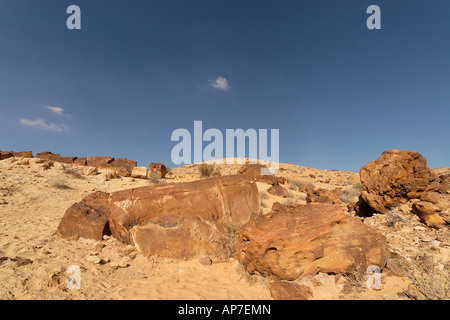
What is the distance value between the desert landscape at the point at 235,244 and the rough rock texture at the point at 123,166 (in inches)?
356

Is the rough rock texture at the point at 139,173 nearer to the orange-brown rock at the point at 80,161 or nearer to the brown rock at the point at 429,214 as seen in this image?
the orange-brown rock at the point at 80,161

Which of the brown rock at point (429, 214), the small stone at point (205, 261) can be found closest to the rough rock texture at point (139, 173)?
the small stone at point (205, 261)

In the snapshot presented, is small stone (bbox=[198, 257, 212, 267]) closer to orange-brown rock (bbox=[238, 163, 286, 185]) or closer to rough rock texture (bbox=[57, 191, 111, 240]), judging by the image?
rough rock texture (bbox=[57, 191, 111, 240])

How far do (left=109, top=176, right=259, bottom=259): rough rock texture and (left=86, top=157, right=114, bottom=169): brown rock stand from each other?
45.6 ft

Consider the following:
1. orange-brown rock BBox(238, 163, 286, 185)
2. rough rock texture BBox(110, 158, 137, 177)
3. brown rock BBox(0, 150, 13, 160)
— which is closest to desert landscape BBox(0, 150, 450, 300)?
orange-brown rock BBox(238, 163, 286, 185)

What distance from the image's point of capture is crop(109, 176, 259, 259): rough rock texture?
534cm

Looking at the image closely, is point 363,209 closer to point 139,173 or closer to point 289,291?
point 289,291

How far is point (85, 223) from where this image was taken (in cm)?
621

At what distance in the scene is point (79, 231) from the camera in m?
6.17

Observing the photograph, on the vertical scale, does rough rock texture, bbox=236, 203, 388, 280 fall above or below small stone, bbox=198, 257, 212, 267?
above

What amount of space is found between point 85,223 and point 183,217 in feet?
9.36

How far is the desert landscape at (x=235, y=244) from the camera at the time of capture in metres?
3.79

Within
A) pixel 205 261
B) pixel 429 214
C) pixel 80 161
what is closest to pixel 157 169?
pixel 80 161
